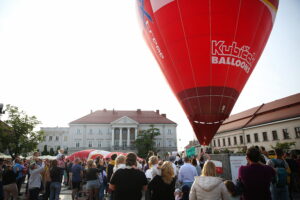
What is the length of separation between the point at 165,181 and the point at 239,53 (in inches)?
206

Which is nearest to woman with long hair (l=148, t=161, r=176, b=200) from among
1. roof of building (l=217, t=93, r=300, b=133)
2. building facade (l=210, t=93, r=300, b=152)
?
building facade (l=210, t=93, r=300, b=152)

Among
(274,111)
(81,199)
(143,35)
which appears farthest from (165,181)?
(274,111)

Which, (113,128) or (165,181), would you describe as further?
(113,128)

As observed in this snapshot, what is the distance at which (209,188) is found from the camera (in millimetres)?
2693

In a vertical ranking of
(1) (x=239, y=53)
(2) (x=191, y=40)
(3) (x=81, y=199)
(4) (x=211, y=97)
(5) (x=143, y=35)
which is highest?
(5) (x=143, y=35)

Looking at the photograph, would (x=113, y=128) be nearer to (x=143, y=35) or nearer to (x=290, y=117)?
(x=290, y=117)

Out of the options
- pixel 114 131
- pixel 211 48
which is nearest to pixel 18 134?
pixel 114 131

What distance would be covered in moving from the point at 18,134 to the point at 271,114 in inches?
1442

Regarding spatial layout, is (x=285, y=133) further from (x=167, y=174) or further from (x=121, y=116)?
(x=121, y=116)

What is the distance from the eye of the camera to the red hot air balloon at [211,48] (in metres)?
6.55

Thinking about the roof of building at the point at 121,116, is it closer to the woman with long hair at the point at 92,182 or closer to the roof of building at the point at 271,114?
the roof of building at the point at 271,114

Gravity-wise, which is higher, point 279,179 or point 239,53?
point 239,53

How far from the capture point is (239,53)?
261 inches

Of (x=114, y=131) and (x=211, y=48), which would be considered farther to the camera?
(x=114, y=131)
